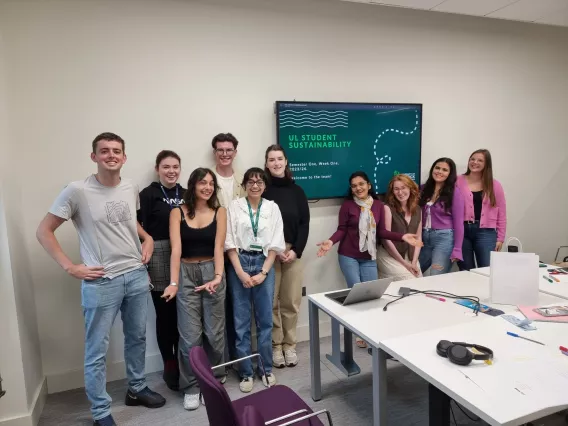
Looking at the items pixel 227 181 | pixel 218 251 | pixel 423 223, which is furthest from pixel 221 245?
pixel 423 223

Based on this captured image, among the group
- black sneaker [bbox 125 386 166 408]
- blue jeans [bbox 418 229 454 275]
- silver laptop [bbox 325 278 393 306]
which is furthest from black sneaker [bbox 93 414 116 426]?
blue jeans [bbox 418 229 454 275]

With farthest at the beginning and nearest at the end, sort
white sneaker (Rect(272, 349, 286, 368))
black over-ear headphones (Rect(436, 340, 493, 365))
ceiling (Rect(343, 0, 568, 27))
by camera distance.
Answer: ceiling (Rect(343, 0, 568, 27)) < white sneaker (Rect(272, 349, 286, 368)) < black over-ear headphones (Rect(436, 340, 493, 365))

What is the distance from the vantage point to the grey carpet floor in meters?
2.35

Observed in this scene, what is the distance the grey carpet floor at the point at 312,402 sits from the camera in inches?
92.5

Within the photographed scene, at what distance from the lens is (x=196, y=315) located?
2.52 m

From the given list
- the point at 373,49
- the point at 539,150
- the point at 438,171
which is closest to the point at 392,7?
the point at 373,49

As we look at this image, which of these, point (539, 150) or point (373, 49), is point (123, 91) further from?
point (539, 150)

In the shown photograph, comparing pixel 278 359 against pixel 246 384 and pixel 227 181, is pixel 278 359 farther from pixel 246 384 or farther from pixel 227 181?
pixel 227 181

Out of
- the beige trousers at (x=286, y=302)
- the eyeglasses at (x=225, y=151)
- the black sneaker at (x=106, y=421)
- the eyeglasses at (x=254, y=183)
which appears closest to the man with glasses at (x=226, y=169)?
the eyeglasses at (x=225, y=151)

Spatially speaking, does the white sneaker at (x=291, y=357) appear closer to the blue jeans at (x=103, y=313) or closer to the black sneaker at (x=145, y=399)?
the black sneaker at (x=145, y=399)

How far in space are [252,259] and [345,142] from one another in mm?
1412

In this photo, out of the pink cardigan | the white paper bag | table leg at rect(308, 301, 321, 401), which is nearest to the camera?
the white paper bag

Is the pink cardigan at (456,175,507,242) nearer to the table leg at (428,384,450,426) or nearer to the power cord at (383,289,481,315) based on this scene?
the power cord at (383,289,481,315)

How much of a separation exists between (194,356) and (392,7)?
3389 millimetres
